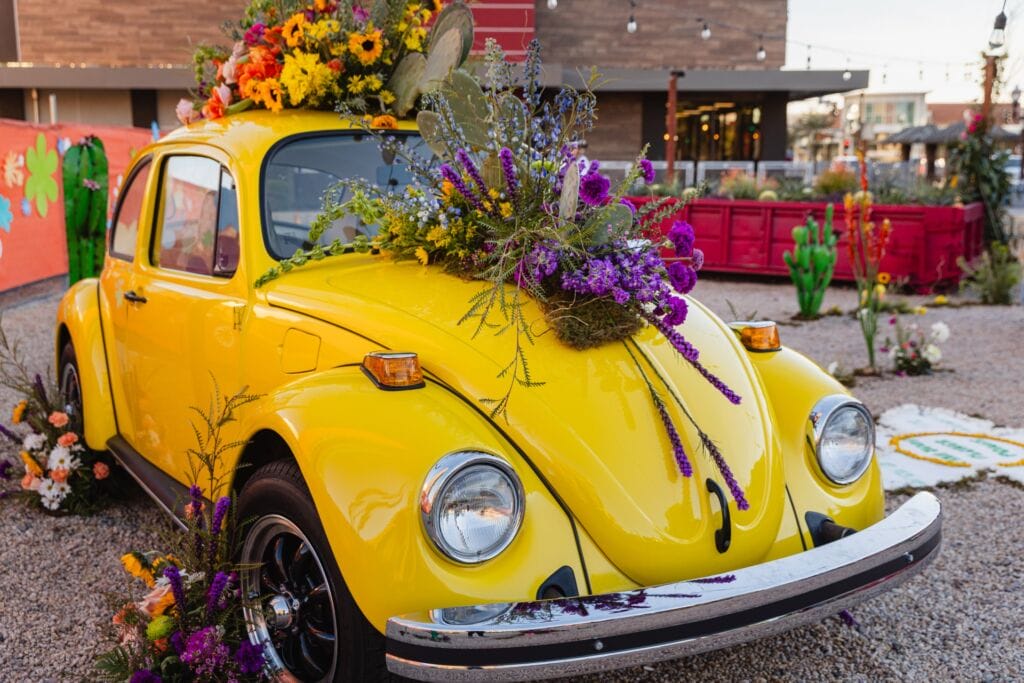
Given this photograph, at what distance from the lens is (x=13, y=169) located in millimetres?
10352

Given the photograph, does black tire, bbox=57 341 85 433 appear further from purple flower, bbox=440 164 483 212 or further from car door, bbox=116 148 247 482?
purple flower, bbox=440 164 483 212

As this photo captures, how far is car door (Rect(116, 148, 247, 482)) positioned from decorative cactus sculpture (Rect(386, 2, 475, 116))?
800 mm

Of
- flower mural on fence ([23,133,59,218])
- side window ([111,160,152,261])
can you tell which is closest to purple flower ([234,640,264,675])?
side window ([111,160,152,261])

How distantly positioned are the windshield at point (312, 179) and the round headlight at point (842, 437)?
1.67 meters

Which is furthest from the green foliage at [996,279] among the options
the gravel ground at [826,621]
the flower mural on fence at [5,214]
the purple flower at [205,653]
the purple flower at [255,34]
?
the flower mural on fence at [5,214]

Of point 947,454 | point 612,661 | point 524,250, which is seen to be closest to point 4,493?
point 524,250

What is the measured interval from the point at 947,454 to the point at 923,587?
1840mm

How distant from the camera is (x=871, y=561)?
241 centimetres

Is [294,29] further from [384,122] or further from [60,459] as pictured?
[60,459]

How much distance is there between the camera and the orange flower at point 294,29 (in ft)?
12.1

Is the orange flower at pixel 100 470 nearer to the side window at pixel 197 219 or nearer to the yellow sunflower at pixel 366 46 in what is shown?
the side window at pixel 197 219

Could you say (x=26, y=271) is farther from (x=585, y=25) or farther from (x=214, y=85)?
(x=585, y=25)

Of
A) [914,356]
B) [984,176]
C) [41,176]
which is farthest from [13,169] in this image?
[984,176]

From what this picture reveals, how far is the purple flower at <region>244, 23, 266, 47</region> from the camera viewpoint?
12.6ft
